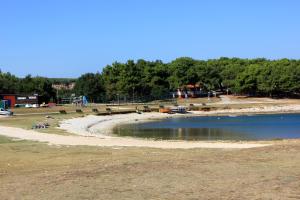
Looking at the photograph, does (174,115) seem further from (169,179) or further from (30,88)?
(169,179)

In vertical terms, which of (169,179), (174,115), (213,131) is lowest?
(213,131)

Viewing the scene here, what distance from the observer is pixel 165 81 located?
500ft

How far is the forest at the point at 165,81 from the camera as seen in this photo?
140m

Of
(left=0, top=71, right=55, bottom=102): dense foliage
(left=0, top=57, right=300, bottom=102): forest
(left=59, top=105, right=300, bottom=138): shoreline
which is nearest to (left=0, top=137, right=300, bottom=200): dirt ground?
(left=59, top=105, right=300, bottom=138): shoreline

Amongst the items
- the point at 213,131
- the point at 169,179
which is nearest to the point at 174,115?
the point at 213,131

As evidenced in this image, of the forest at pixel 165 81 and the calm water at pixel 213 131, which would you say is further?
the forest at pixel 165 81

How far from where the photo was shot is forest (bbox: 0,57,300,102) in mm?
140500

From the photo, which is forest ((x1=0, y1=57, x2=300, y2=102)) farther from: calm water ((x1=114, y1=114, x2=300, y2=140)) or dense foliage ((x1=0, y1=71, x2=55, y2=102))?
calm water ((x1=114, y1=114, x2=300, y2=140))

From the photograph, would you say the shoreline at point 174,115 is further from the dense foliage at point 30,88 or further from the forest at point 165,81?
the dense foliage at point 30,88

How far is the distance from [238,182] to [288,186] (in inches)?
50.6

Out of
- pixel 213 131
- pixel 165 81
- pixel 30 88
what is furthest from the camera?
pixel 165 81

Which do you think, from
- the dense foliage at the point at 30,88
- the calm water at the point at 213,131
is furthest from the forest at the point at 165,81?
the calm water at the point at 213,131

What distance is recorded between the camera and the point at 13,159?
22734 millimetres

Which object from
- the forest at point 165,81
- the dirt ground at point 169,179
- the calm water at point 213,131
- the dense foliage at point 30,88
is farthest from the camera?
the forest at point 165,81
